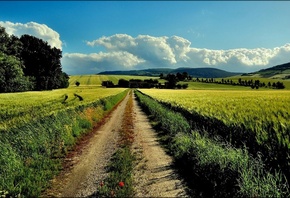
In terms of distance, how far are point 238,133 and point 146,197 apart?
466 centimetres

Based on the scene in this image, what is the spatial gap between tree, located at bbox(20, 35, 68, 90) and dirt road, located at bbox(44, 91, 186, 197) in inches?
2931

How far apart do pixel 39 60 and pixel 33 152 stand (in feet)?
254

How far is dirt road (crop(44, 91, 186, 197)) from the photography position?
24.7ft

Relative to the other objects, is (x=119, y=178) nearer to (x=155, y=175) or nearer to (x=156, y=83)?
(x=155, y=175)

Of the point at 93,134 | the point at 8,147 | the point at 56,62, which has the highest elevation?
the point at 56,62

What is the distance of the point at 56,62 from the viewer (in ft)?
287

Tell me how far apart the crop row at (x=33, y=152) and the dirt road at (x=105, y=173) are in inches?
21.5

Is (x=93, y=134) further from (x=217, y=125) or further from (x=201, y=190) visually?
(x=201, y=190)

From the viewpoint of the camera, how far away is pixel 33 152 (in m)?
10.5

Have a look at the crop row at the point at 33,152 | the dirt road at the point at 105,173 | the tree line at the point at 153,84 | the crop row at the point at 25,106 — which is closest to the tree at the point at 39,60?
the crop row at the point at 25,106

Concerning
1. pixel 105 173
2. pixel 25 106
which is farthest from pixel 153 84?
pixel 105 173

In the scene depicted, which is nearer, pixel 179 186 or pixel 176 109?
pixel 179 186

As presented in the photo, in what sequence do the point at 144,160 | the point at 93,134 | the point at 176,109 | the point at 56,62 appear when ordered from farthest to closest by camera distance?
the point at 56,62
the point at 176,109
the point at 93,134
the point at 144,160

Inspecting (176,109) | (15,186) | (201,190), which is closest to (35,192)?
(15,186)
